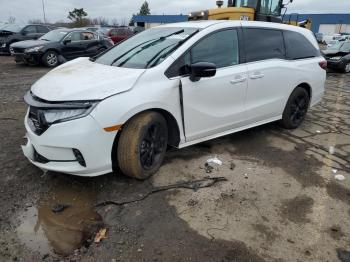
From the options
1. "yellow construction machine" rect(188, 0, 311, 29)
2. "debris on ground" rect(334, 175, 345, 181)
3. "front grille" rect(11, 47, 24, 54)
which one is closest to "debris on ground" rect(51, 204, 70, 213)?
"debris on ground" rect(334, 175, 345, 181)

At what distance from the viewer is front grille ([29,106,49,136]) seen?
3.27m

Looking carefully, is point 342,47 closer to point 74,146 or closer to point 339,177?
point 339,177

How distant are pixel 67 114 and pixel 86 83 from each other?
0.40m

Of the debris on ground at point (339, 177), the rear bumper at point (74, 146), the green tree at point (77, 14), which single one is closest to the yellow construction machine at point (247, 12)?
the debris on ground at point (339, 177)

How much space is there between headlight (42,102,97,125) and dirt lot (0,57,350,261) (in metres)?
0.85

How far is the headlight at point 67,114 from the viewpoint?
321 cm

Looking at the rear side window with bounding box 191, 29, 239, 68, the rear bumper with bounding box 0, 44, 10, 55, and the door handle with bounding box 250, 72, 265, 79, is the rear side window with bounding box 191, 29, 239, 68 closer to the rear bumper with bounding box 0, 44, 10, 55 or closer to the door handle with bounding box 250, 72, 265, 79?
the door handle with bounding box 250, 72, 265, 79

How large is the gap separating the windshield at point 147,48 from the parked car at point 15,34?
561 inches

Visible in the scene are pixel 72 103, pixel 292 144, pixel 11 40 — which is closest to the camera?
pixel 72 103

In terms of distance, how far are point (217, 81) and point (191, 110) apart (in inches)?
20.7

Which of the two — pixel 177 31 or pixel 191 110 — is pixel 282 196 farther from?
pixel 177 31

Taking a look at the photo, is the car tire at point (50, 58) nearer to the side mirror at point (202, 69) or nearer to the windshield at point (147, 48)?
the windshield at point (147, 48)

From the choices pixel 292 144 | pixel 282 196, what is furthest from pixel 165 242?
pixel 292 144

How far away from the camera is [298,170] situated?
4.32 meters
